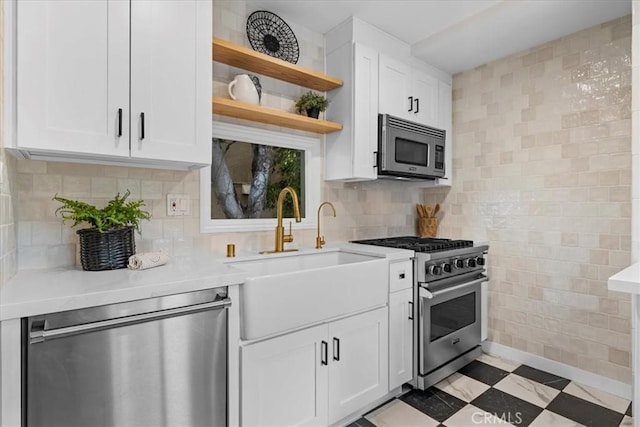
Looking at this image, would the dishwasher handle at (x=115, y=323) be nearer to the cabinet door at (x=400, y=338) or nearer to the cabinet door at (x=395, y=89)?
the cabinet door at (x=400, y=338)

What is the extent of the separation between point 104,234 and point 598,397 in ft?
10.0

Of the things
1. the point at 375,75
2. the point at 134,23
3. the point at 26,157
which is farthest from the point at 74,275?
the point at 375,75

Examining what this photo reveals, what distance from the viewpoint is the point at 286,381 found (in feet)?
5.28

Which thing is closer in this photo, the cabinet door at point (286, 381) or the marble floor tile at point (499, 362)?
the cabinet door at point (286, 381)

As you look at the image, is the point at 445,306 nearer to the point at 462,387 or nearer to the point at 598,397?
the point at 462,387

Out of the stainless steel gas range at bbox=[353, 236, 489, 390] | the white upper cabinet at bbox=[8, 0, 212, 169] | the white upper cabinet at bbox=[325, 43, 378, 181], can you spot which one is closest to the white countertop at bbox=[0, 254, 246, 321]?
the white upper cabinet at bbox=[8, 0, 212, 169]

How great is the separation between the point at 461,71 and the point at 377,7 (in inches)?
47.7

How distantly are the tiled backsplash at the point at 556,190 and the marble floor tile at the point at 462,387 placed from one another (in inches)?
23.8

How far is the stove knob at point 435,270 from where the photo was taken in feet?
7.44

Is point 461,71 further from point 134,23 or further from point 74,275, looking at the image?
point 74,275

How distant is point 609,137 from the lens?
2.26m

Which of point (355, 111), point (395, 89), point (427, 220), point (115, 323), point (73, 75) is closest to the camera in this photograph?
point (115, 323)

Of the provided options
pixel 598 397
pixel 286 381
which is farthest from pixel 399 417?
pixel 598 397

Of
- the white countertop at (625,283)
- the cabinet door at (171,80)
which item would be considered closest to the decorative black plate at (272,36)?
the cabinet door at (171,80)
